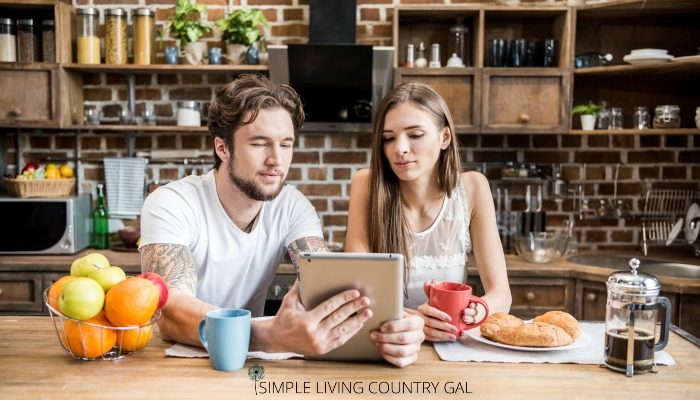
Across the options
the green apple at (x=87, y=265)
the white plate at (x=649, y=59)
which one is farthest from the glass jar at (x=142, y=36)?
the white plate at (x=649, y=59)

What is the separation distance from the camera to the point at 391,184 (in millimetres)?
2035

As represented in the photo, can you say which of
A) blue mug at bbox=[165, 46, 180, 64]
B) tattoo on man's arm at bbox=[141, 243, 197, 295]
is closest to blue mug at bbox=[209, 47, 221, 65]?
blue mug at bbox=[165, 46, 180, 64]

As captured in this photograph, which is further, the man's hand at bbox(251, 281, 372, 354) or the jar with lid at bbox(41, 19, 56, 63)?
the jar with lid at bbox(41, 19, 56, 63)

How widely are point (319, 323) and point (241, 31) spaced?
7.39 ft

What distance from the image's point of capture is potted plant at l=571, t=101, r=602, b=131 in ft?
10.2

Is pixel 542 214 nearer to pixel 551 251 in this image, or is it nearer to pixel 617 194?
pixel 551 251

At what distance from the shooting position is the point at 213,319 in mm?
1254

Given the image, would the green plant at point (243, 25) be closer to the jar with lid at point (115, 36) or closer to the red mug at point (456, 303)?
the jar with lid at point (115, 36)

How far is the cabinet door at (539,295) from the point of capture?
2.84m

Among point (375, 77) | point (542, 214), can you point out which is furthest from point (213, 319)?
point (542, 214)

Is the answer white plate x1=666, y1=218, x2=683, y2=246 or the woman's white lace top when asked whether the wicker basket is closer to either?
the woman's white lace top

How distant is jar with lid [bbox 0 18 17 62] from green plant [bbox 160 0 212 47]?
765 mm

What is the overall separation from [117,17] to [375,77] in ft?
4.35

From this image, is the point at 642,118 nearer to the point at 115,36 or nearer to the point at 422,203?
the point at 422,203
